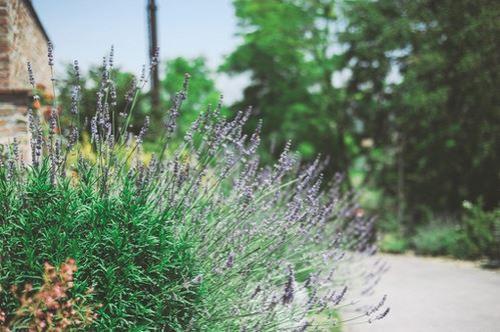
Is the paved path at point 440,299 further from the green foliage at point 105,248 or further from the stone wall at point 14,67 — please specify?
the stone wall at point 14,67

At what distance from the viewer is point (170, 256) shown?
10.2ft

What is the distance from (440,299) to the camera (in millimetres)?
6340

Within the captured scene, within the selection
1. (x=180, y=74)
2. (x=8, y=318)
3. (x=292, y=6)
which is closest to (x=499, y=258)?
(x=8, y=318)

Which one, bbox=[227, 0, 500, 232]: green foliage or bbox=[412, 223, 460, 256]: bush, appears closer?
bbox=[412, 223, 460, 256]: bush

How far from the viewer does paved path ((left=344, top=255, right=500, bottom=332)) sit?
502cm

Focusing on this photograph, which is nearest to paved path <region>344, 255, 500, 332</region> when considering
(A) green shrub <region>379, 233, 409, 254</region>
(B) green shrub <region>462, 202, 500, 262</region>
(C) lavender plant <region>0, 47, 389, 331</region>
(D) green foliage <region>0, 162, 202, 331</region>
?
(B) green shrub <region>462, 202, 500, 262</region>

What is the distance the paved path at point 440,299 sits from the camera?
16.5 ft

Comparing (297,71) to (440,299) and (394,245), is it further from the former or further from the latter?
(440,299)

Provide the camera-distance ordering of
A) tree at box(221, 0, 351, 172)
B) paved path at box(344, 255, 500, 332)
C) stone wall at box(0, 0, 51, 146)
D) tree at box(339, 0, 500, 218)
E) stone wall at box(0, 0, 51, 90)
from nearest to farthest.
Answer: paved path at box(344, 255, 500, 332)
stone wall at box(0, 0, 51, 146)
stone wall at box(0, 0, 51, 90)
tree at box(339, 0, 500, 218)
tree at box(221, 0, 351, 172)

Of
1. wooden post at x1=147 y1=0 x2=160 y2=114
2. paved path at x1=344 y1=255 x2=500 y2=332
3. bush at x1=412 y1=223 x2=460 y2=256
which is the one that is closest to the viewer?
paved path at x1=344 y1=255 x2=500 y2=332

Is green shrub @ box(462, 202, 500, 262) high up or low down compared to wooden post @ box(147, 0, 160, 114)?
down

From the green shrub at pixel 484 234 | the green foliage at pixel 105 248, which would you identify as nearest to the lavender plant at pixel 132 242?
the green foliage at pixel 105 248

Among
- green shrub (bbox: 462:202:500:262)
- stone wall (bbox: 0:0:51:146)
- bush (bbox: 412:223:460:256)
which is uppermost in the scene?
stone wall (bbox: 0:0:51:146)

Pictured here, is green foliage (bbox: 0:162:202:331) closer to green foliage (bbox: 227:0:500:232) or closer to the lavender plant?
the lavender plant
